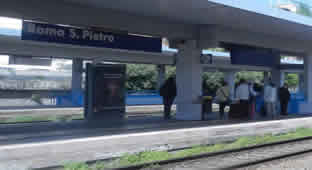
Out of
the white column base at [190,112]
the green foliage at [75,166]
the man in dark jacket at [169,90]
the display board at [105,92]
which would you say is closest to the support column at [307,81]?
the white column base at [190,112]

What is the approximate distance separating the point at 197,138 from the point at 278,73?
15.5 metres

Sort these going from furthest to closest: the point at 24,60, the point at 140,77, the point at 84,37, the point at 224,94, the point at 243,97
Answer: the point at 140,77 → the point at 24,60 → the point at 243,97 → the point at 224,94 → the point at 84,37

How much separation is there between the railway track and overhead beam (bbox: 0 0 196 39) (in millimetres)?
5768

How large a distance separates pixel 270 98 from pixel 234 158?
8.55 meters

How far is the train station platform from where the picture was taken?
6.93 m

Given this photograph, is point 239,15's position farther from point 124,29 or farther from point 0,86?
point 0,86

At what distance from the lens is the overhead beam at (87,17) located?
11.3m

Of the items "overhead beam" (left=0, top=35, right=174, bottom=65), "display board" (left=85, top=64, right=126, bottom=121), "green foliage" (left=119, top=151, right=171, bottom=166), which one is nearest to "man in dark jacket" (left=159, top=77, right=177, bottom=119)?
"display board" (left=85, top=64, right=126, bottom=121)

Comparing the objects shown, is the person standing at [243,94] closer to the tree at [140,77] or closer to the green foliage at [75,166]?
the green foliage at [75,166]

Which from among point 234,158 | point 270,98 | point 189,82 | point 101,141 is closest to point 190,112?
point 189,82

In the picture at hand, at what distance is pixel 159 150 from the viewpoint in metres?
9.13

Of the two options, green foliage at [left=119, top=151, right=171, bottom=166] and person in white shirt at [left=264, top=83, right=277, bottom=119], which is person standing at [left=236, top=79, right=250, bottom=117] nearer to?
person in white shirt at [left=264, top=83, right=277, bottom=119]

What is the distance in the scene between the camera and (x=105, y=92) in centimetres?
1320

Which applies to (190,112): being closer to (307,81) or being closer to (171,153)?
(171,153)
